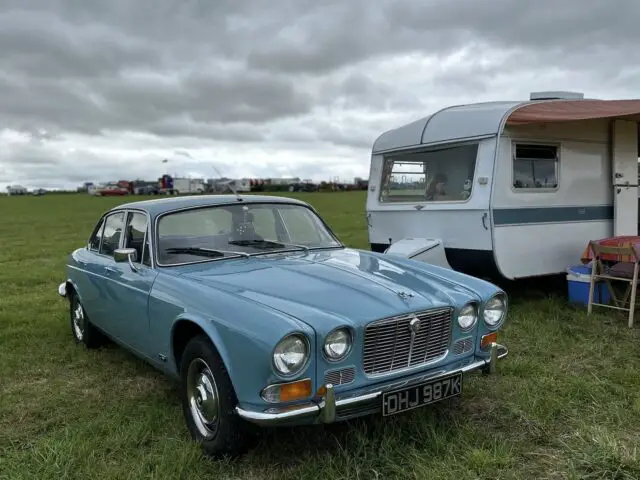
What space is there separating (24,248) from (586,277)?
46.6 feet

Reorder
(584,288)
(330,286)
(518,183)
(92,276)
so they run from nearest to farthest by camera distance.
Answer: (330,286)
(92,276)
(584,288)
(518,183)

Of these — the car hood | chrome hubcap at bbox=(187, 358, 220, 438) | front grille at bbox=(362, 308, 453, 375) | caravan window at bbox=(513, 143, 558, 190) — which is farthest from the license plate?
caravan window at bbox=(513, 143, 558, 190)

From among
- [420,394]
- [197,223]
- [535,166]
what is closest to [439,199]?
[535,166]

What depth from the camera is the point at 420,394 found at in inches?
127

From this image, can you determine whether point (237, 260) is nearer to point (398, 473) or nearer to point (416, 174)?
point (398, 473)

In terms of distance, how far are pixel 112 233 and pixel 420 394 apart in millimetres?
3272

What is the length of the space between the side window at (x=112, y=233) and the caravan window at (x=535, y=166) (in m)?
4.48

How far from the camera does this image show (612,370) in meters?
4.67

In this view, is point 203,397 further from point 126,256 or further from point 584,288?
point 584,288

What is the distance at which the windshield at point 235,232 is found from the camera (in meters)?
4.29

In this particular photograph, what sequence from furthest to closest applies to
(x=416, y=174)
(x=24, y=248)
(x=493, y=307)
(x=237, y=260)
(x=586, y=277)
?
(x=24, y=248) → (x=416, y=174) → (x=586, y=277) → (x=237, y=260) → (x=493, y=307)

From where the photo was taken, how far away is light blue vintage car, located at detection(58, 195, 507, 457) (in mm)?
2977

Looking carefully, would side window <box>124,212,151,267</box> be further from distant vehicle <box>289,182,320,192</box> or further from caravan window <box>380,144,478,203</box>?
distant vehicle <box>289,182,320,192</box>

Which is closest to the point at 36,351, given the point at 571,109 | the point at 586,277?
the point at 586,277
